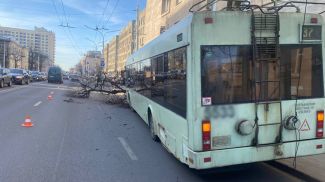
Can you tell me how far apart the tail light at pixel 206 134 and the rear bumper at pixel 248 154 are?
107 millimetres

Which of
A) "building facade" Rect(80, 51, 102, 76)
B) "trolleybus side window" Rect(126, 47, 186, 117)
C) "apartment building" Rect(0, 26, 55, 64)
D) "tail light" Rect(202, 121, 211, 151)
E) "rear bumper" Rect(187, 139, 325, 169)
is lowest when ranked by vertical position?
"rear bumper" Rect(187, 139, 325, 169)

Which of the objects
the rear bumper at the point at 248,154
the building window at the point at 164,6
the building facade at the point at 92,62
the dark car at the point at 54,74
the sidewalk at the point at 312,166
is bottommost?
the sidewalk at the point at 312,166

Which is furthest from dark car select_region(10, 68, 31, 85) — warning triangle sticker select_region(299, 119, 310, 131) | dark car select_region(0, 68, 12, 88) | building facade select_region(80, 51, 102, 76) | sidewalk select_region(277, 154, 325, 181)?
warning triangle sticker select_region(299, 119, 310, 131)

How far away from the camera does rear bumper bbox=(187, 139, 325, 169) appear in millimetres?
5582

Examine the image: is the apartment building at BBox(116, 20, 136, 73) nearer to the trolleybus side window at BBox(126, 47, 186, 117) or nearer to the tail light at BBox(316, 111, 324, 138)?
the trolleybus side window at BBox(126, 47, 186, 117)

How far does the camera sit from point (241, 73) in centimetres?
577

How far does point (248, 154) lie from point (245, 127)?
1.52 ft

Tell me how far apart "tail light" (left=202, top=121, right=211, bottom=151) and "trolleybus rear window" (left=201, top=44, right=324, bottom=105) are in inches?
14.6

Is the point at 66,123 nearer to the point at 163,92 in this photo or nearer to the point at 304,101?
the point at 163,92

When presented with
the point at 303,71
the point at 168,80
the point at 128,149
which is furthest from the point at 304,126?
the point at 128,149

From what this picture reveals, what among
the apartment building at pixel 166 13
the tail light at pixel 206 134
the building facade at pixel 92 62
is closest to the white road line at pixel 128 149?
the tail light at pixel 206 134

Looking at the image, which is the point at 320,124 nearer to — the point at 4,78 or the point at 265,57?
the point at 265,57

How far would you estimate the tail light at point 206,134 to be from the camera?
557 cm

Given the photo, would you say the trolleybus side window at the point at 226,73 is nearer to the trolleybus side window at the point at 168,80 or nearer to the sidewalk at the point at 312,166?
the trolleybus side window at the point at 168,80
